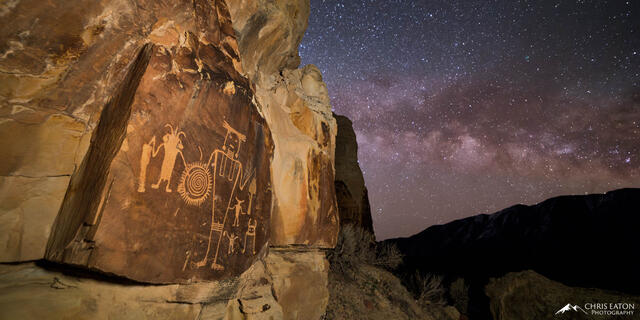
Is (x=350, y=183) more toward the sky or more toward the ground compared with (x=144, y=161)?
more toward the sky

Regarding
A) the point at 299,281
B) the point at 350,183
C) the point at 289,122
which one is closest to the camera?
the point at 299,281

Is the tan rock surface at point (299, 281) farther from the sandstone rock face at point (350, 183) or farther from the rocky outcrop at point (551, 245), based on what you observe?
the rocky outcrop at point (551, 245)

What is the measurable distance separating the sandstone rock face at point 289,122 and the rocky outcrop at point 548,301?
12417 millimetres

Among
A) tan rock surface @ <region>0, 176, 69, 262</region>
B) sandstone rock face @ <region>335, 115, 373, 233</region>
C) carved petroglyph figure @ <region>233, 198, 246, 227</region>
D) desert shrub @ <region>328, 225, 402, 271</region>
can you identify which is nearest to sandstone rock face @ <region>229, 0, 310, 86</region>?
carved petroglyph figure @ <region>233, 198, 246, 227</region>

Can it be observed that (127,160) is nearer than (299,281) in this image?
Yes

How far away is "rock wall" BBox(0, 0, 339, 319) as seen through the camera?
2393 mm

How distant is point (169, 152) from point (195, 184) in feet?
1.56

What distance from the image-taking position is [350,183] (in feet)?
81.8

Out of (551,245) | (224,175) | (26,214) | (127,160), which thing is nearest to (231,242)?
(224,175)

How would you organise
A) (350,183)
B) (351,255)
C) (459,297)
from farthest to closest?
1. (350,183)
2. (459,297)
3. (351,255)

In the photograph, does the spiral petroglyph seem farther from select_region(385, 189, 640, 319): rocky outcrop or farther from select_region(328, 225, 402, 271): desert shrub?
select_region(385, 189, 640, 319): rocky outcrop

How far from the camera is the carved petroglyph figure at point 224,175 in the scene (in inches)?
128

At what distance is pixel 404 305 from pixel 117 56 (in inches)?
585

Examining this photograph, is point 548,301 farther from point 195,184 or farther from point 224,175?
point 195,184
